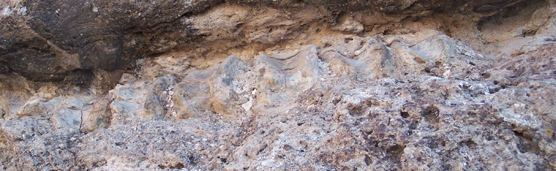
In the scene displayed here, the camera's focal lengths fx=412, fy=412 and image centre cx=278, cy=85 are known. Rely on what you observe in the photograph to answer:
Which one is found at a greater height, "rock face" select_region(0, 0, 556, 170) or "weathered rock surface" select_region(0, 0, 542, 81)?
"weathered rock surface" select_region(0, 0, 542, 81)

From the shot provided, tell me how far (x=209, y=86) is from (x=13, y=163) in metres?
1.48

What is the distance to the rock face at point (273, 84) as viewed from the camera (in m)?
2.10

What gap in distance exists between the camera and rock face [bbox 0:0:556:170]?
2.10 meters

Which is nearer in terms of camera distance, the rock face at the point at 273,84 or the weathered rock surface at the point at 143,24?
the rock face at the point at 273,84

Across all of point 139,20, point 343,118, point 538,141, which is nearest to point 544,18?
point 538,141

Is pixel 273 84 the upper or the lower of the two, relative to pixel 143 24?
lower

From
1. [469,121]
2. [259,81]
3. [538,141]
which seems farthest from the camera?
[259,81]

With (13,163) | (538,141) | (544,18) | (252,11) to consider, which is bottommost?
(13,163)

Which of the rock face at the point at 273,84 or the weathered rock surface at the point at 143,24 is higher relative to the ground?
the weathered rock surface at the point at 143,24

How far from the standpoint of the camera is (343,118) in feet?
7.67

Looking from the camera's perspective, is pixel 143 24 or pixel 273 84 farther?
pixel 143 24

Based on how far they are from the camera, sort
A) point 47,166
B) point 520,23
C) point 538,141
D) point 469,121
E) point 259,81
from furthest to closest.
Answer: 1. point 520,23
2. point 259,81
3. point 47,166
4. point 469,121
5. point 538,141

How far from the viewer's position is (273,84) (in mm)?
3057

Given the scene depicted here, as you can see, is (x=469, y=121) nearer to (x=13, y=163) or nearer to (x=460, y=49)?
(x=460, y=49)
